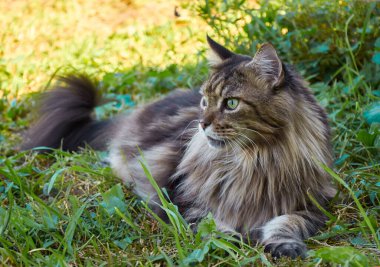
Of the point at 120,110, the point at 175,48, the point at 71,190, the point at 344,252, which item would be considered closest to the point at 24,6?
the point at 175,48

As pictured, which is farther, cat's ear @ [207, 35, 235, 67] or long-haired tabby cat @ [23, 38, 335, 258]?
cat's ear @ [207, 35, 235, 67]

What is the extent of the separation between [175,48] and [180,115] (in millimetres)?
2728

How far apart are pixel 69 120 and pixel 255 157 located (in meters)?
1.64

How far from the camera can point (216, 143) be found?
261cm

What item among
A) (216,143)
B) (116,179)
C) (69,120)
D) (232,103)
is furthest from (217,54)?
(69,120)

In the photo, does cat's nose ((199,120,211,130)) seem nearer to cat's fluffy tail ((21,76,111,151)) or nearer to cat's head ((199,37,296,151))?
cat's head ((199,37,296,151))

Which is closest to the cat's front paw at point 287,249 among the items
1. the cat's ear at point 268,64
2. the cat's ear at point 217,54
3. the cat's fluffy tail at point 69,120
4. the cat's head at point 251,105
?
the cat's head at point 251,105

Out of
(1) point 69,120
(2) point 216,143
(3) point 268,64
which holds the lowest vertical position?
(1) point 69,120

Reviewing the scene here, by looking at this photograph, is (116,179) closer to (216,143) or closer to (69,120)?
(69,120)

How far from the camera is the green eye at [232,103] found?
2.57 meters

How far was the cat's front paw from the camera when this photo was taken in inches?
90.4

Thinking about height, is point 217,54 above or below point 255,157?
above

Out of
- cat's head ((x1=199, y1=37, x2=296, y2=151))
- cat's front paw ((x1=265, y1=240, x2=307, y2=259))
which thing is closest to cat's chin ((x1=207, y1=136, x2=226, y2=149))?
cat's head ((x1=199, y1=37, x2=296, y2=151))

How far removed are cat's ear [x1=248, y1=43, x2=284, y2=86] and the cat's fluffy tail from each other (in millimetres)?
1619
